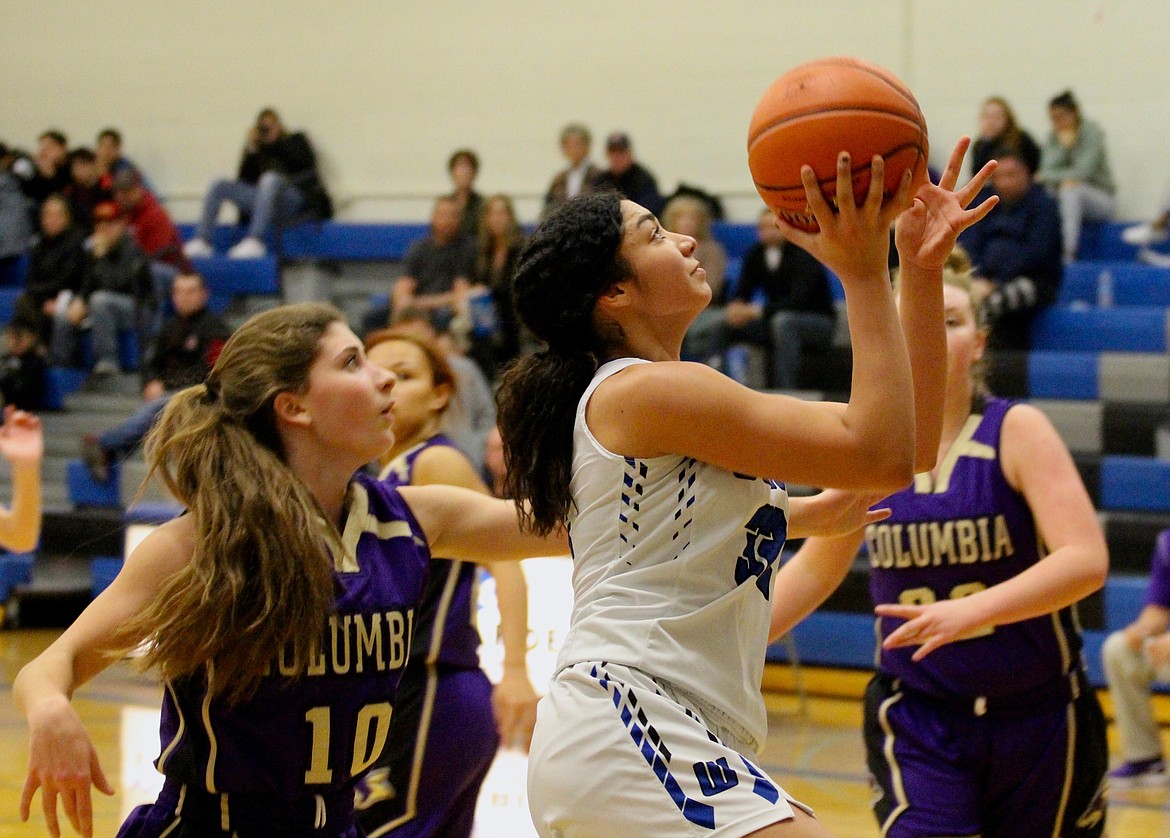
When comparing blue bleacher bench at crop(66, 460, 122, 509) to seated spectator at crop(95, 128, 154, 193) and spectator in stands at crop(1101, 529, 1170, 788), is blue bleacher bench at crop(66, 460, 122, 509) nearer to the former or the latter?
seated spectator at crop(95, 128, 154, 193)

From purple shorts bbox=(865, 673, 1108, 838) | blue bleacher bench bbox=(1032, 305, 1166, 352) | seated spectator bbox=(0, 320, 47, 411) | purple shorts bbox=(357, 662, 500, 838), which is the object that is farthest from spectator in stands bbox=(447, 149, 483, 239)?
purple shorts bbox=(865, 673, 1108, 838)

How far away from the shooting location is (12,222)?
13414 mm

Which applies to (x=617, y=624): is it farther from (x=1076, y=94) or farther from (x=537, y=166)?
(x=537, y=166)

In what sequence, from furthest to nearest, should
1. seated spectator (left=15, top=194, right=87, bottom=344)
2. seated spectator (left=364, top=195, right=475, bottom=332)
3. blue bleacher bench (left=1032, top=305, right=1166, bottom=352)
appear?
seated spectator (left=15, top=194, right=87, bottom=344) < seated spectator (left=364, top=195, right=475, bottom=332) < blue bleacher bench (left=1032, top=305, right=1166, bottom=352)

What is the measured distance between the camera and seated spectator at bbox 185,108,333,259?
1308cm

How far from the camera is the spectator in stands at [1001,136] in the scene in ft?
33.1

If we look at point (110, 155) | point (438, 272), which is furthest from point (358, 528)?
point (110, 155)

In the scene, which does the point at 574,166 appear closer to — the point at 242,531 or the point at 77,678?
the point at 242,531

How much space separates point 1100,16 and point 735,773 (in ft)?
34.0

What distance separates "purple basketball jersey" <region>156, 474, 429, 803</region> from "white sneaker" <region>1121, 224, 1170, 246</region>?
29.7ft

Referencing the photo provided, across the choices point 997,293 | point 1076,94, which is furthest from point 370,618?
point 1076,94

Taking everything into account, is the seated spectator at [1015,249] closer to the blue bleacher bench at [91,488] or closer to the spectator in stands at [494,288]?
the spectator in stands at [494,288]

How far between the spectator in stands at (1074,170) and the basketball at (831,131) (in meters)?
8.87

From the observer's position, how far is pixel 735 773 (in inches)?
86.0
